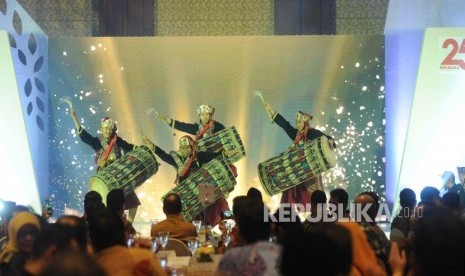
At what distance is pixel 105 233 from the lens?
11.3ft

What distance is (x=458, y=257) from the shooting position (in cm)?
233

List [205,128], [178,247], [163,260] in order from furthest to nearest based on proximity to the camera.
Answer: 1. [205,128]
2. [178,247]
3. [163,260]

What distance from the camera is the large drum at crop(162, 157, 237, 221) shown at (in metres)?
10.2

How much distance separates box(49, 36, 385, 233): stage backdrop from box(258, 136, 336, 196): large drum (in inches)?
4.2

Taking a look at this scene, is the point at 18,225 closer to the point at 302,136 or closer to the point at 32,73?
the point at 32,73

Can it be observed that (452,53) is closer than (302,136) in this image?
Yes

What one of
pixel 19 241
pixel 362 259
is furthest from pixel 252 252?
pixel 19 241

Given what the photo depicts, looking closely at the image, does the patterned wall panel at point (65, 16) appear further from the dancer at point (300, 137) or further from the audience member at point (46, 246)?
the audience member at point (46, 246)

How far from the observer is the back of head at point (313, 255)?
2229 millimetres

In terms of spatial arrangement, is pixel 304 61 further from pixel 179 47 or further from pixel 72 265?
pixel 72 265

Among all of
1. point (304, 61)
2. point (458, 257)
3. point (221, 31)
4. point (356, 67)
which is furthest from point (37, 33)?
point (458, 257)

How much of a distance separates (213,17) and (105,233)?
812 cm

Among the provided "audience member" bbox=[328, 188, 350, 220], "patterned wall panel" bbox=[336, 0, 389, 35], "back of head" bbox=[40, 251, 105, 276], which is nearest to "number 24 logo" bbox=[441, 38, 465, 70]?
"patterned wall panel" bbox=[336, 0, 389, 35]

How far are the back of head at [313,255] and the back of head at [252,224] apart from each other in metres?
1.15
